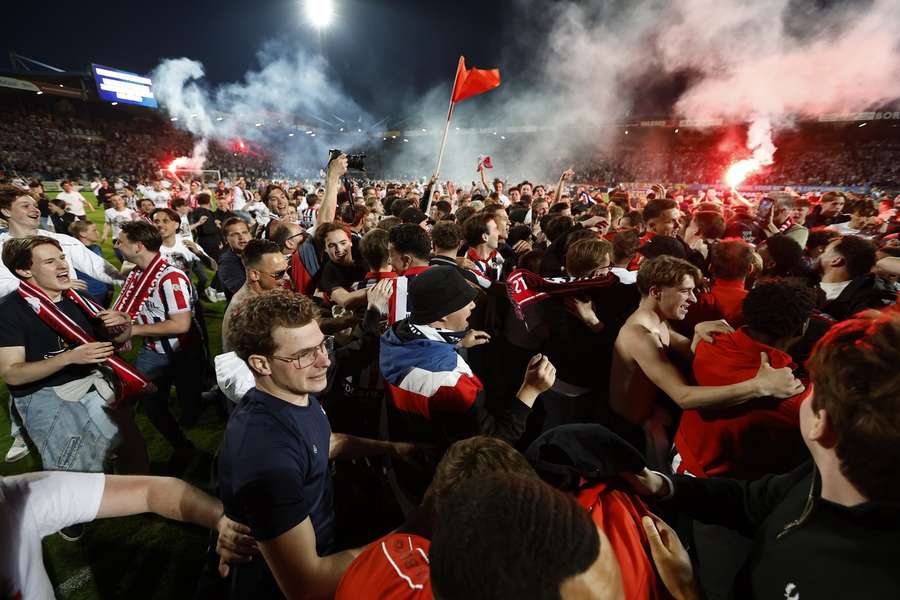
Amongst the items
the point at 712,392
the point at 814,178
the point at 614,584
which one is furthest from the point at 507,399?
the point at 814,178

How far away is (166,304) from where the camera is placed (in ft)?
11.9

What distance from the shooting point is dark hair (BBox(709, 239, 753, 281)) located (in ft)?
10.3

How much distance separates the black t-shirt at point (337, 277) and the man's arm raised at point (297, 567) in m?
3.02

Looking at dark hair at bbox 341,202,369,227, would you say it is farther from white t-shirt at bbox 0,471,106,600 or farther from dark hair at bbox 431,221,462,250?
white t-shirt at bbox 0,471,106,600

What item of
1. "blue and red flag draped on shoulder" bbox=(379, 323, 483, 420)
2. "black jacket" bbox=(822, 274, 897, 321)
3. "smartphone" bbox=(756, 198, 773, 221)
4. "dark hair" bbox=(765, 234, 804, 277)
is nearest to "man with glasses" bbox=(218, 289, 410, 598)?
"blue and red flag draped on shoulder" bbox=(379, 323, 483, 420)

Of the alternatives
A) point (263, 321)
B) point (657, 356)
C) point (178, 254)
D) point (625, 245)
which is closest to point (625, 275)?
point (625, 245)

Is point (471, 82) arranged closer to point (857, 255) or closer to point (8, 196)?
point (857, 255)

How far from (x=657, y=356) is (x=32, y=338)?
410 cm

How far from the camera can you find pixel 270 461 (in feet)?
5.05

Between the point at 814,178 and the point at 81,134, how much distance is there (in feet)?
224

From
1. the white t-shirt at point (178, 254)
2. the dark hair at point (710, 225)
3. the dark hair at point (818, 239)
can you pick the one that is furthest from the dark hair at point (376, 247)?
the dark hair at point (818, 239)

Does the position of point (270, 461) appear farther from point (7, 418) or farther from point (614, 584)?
point (7, 418)

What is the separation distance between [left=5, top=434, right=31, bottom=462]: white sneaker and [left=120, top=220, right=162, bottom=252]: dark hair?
2.39 m

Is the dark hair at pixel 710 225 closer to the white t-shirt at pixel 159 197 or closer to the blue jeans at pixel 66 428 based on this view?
the blue jeans at pixel 66 428
